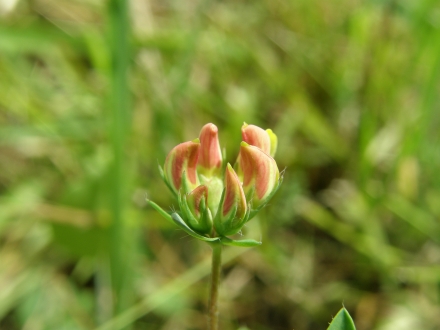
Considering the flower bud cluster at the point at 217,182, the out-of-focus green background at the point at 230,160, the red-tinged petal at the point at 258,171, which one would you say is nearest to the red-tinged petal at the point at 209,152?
the flower bud cluster at the point at 217,182

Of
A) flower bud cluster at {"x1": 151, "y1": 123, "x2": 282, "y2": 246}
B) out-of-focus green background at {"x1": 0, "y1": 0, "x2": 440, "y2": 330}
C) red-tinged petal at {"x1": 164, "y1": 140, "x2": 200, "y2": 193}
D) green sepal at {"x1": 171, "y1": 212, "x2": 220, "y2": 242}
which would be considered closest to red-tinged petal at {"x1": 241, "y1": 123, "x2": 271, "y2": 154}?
flower bud cluster at {"x1": 151, "y1": 123, "x2": 282, "y2": 246}

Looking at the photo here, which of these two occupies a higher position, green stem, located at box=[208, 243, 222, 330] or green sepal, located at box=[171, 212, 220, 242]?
green sepal, located at box=[171, 212, 220, 242]

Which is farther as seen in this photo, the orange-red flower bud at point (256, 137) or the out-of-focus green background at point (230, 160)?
the out-of-focus green background at point (230, 160)

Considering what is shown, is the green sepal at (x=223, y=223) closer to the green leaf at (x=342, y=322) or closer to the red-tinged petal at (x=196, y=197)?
the red-tinged petal at (x=196, y=197)

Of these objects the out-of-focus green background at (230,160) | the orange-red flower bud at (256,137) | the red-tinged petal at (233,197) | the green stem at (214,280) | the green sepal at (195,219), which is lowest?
the out-of-focus green background at (230,160)

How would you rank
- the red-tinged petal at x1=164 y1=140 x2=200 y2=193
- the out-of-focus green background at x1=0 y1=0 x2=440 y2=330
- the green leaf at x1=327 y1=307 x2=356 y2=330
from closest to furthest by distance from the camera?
the green leaf at x1=327 y1=307 x2=356 y2=330 < the red-tinged petal at x1=164 y1=140 x2=200 y2=193 < the out-of-focus green background at x1=0 y1=0 x2=440 y2=330

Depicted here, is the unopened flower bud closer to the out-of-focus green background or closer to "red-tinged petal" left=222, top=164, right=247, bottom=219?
"red-tinged petal" left=222, top=164, right=247, bottom=219

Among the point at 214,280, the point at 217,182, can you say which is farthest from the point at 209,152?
the point at 214,280

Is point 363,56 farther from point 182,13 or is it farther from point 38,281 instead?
point 38,281
